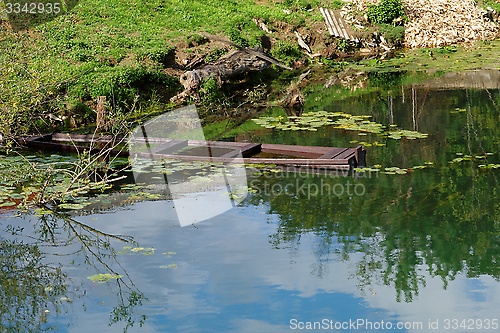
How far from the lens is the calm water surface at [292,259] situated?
566cm

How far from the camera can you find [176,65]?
16.0 meters

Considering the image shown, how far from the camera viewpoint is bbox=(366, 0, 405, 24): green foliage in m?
21.0

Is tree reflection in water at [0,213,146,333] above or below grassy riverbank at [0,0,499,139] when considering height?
below

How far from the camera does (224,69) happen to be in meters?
15.6

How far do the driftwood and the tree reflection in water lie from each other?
23.2 ft

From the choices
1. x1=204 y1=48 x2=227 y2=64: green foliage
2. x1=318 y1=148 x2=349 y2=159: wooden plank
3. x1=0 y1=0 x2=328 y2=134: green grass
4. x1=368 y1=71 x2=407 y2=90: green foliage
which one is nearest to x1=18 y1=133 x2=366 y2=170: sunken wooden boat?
x1=318 y1=148 x2=349 y2=159: wooden plank

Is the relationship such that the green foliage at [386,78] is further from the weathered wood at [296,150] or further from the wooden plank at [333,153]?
the wooden plank at [333,153]

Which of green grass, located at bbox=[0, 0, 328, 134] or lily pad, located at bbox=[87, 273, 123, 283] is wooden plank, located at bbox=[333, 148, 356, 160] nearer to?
green grass, located at bbox=[0, 0, 328, 134]

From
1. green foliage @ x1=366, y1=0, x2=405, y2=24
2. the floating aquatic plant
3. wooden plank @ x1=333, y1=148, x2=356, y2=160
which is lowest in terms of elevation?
the floating aquatic plant

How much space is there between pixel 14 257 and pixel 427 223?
431 cm

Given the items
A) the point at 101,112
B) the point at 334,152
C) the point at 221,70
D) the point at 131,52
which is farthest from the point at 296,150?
the point at 131,52

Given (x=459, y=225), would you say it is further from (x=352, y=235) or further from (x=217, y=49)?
(x=217, y=49)

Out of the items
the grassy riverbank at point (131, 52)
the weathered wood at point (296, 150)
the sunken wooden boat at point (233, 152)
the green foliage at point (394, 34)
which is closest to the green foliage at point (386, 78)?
the grassy riverbank at point (131, 52)

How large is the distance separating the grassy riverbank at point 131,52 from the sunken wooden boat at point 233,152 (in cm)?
58
